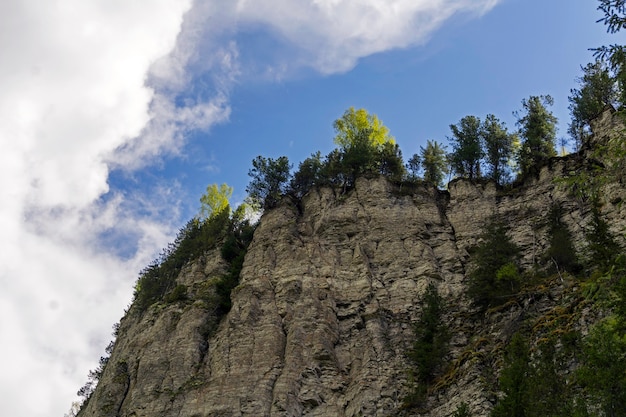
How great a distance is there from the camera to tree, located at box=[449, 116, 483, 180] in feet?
177

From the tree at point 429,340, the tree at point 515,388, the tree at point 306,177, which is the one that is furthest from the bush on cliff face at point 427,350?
the tree at point 306,177

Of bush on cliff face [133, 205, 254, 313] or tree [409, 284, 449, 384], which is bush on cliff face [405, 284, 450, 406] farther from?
bush on cliff face [133, 205, 254, 313]

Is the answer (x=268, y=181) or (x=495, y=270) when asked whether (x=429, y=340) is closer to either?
(x=495, y=270)

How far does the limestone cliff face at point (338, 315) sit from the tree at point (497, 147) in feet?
20.1

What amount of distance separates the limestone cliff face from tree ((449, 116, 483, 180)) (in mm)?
5808

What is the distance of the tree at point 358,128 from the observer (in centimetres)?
5946

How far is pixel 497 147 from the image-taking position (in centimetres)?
5462

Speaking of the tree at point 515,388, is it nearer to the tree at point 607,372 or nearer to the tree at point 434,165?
the tree at point 607,372

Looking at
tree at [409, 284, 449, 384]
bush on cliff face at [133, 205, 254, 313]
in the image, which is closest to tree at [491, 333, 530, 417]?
tree at [409, 284, 449, 384]

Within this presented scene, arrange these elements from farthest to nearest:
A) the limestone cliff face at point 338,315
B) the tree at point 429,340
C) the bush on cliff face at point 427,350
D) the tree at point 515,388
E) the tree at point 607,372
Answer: the limestone cliff face at point 338,315 < the tree at point 429,340 < the bush on cliff face at point 427,350 < the tree at point 515,388 < the tree at point 607,372

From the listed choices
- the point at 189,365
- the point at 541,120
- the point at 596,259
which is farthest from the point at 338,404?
the point at 541,120

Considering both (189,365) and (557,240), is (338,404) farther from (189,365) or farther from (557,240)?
(557,240)

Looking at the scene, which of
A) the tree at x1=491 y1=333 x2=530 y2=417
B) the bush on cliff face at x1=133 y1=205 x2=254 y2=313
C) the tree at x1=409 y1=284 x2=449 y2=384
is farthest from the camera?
the bush on cliff face at x1=133 y1=205 x2=254 y2=313

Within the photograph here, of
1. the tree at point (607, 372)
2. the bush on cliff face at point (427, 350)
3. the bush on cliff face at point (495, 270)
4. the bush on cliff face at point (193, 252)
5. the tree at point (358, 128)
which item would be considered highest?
the tree at point (358, 128)
